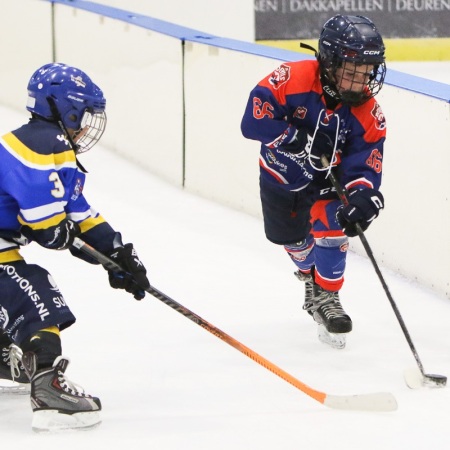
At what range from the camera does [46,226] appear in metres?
2.87

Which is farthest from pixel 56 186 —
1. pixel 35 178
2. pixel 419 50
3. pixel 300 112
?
pixel 419 50

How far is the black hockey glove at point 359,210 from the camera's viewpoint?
3.46m

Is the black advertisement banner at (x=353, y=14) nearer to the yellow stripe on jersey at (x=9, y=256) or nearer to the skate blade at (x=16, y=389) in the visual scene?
the skate blade at (x=16, y=389)

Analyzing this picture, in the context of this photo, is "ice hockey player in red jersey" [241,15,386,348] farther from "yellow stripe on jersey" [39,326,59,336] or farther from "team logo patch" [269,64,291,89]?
"yellow stripe on jersey" [39,326,59,336]

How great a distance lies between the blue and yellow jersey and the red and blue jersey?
79 cm

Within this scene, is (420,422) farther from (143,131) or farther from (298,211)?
(143,131)

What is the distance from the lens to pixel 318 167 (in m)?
3.69

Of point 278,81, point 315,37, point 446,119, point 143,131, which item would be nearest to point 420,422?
point 278,81

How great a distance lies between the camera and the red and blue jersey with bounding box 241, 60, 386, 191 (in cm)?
359

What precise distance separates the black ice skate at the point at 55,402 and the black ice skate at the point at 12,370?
0.70ft

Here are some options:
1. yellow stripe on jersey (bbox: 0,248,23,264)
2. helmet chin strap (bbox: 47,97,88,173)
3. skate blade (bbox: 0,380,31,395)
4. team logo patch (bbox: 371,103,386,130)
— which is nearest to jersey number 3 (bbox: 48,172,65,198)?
helmet chin strap (bbox: 47,97,88,173)

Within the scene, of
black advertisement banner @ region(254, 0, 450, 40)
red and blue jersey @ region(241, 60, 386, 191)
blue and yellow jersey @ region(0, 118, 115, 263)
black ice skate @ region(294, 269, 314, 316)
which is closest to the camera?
blue and yellow jersey @ region(0, 118, 115, 263)

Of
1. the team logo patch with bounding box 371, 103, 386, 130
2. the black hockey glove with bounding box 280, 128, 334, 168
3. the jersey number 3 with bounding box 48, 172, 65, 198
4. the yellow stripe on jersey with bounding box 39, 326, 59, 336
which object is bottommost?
the yellow stripe on jersey with bounding box 39, 326, 59, 336

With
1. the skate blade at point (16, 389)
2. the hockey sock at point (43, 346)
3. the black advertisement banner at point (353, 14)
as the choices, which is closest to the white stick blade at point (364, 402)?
the hockey sock at point (43, 346)
